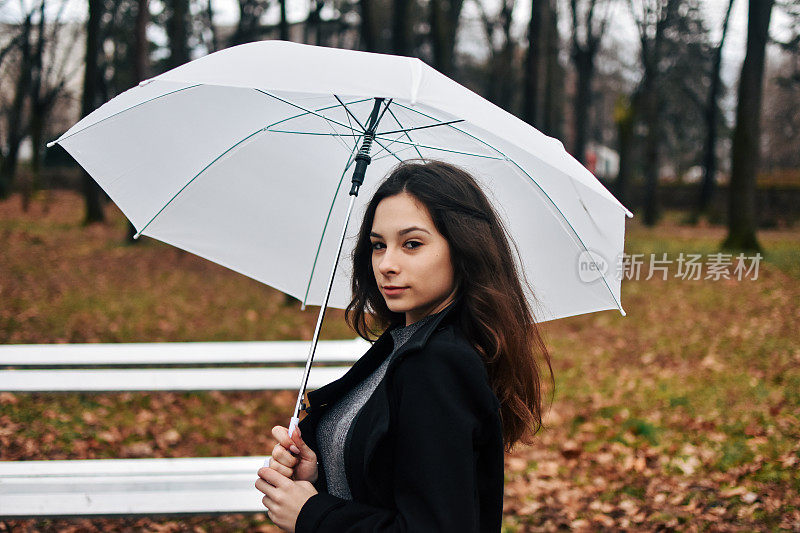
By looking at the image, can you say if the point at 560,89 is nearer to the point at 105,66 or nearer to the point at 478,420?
the point at 105,66

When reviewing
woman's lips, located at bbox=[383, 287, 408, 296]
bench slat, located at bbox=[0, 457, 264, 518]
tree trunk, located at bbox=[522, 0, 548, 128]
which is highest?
tree trunk, located at bbox=[522, 0, 548, 128]

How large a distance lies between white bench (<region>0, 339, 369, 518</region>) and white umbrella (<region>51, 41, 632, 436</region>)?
1.26 m

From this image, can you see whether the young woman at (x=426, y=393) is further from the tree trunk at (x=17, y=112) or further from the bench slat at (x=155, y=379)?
the tree trunk at (x=17, y=112)

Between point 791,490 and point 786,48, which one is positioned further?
point 786,48

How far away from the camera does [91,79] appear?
58.1 feet

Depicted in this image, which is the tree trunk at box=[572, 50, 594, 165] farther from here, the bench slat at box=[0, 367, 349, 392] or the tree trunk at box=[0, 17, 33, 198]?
the bench slat at box=[0, 367, 349, 392]

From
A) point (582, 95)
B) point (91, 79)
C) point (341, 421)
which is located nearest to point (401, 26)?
point (91, 79)

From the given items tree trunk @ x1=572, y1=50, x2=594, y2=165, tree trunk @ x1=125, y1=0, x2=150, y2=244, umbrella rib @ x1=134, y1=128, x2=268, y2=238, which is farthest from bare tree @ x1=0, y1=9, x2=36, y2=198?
umbrella rib @ x1=134, y1=128, x2=268, y2=238

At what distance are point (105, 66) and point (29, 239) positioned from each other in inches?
709

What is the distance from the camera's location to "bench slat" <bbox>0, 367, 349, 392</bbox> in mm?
4113

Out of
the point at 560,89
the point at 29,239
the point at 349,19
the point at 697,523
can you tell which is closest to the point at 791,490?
the point at 697,523

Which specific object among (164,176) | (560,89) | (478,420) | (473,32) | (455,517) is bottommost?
(455,517)

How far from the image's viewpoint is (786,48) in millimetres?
22625

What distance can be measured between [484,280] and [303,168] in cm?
126
